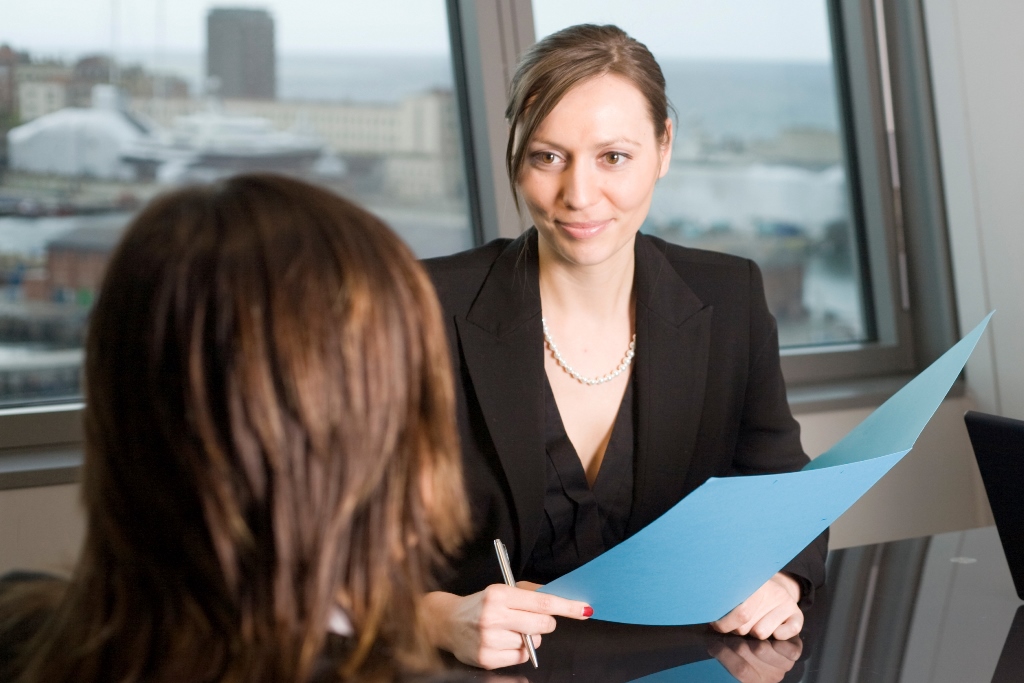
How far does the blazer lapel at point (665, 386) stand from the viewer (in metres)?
1.48

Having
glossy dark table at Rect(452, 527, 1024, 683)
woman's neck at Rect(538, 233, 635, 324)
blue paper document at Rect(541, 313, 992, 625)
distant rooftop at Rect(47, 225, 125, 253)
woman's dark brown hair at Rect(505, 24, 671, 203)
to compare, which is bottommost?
glossy dark table at Rect(452, 527, 1024, 683)

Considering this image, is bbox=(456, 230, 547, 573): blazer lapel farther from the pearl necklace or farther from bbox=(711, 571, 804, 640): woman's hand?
bbox=(711, 571, 804, 640): woman's hand

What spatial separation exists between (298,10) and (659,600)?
1763 millimetres

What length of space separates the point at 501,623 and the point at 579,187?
0.63 metres

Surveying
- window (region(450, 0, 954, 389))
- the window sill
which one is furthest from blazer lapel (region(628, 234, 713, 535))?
window (region(450, 0, 954, 389))

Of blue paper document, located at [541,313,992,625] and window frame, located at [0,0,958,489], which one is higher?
window frame, located at [0,0,958,489]

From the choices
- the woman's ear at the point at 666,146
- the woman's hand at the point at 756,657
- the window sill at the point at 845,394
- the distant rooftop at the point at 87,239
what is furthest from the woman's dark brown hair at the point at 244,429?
the window sill at the point at 845,394

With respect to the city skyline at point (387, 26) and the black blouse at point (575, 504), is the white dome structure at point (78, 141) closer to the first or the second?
the city skyline at point (387, 26)

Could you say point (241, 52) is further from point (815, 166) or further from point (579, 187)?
point (815, 166)

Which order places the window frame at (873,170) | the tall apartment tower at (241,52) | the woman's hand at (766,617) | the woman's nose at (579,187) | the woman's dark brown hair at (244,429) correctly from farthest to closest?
the window frame at (873,170), the tall apartment tower at (241,52), the woman's nose at (579,187), the woman's hand at (766,617), the woman's dark brown hair at (244,429)

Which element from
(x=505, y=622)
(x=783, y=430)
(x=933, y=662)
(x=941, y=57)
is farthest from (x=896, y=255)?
(x=505, y=622)

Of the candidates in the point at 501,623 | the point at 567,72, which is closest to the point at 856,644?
the point at 501,623

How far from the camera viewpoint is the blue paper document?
0.94m

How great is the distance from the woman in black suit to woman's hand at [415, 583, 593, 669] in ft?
0.83
